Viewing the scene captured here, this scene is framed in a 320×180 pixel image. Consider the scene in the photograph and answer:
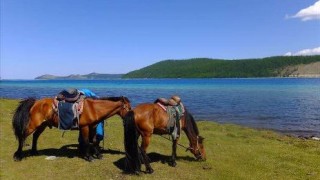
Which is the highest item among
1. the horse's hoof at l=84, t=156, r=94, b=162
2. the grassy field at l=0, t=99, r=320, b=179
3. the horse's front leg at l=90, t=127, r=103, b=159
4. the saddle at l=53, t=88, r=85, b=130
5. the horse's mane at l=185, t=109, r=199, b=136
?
the saddle at l=53, t=88, r=85, b=130

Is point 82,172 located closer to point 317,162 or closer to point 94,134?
point 94,134

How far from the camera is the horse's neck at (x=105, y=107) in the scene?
1191cm

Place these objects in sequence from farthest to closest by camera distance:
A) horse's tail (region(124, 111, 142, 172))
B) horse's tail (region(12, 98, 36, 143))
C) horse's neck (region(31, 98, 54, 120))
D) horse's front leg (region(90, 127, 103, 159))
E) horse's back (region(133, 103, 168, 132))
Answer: horse's front leg (region(90, 127, 103, 159)), horse's neck (region(31, 98, 54, 120)), horse's tail (region(12, 98, 36, 143)), horse's back (region(133, 103, 168, 132)), horse's tail (region(124, 111, 142, 172))

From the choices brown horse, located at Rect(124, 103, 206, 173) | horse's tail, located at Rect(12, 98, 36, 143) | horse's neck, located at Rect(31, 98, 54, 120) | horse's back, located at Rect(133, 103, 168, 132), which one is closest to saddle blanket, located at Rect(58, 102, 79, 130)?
horse's neck, located at Rect(31, 98, 54, 120)

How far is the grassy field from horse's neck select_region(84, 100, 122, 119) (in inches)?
64.7

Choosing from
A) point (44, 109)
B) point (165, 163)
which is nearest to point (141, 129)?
point (165, 163)

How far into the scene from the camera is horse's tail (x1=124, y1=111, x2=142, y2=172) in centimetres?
1078

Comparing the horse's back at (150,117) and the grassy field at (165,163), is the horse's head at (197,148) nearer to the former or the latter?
the grassy field at (165,163)

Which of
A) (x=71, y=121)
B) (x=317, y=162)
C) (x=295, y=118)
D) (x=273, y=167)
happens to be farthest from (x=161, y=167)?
(x=295, y=118)

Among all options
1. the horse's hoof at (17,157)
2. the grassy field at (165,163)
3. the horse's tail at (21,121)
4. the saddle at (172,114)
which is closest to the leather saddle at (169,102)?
the saddle at (172,114)

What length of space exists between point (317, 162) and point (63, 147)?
33.6 feet

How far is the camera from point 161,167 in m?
11.6

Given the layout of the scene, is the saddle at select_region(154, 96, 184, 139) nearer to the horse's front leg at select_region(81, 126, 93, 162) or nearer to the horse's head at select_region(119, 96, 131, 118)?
the horse's head at select_region(119, 96, 131, 118)

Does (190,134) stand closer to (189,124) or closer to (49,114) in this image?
(189,124)
